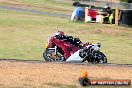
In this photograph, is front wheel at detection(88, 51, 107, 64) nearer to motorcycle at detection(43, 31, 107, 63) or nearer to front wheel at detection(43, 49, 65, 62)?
motorcycle at detection(43, 31, 107, 63)

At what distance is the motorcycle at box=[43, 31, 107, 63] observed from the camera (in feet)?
46.6

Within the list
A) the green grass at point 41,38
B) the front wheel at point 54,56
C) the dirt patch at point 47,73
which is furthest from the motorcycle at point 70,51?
the green grass at point 41,38

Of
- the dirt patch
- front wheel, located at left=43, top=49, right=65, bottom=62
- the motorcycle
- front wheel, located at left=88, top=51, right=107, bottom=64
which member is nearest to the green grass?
front wheel, located at left=43, top=49, right=65, bottom=62

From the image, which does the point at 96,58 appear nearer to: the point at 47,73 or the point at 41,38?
the point at 47,73

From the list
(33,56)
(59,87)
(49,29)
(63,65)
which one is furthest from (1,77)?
(49,29)

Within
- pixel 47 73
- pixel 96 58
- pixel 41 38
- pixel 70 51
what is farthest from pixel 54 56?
pixel 41 38

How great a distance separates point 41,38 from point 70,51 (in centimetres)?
754

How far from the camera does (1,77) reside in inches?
431

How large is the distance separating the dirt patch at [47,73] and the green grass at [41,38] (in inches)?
118

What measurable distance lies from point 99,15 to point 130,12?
324 cm

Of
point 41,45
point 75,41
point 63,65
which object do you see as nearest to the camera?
point 63,65

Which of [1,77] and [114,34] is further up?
[1,77]

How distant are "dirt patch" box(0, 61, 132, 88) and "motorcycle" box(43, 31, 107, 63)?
0.99 meters

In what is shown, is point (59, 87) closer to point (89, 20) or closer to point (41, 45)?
point (41, 45)
